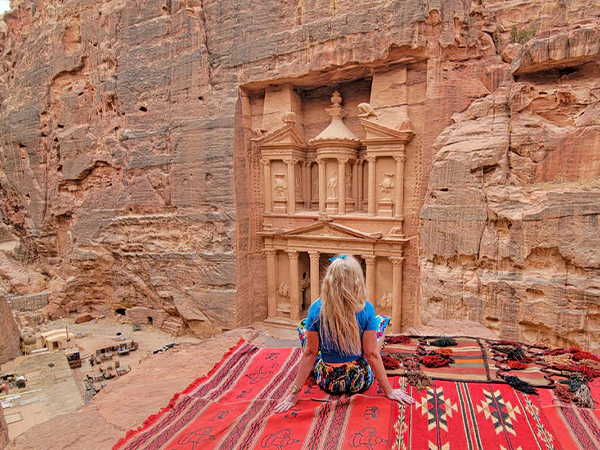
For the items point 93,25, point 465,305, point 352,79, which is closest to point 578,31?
point 352,79

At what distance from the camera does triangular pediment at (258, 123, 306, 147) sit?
447 inches

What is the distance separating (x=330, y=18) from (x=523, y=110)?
549cm

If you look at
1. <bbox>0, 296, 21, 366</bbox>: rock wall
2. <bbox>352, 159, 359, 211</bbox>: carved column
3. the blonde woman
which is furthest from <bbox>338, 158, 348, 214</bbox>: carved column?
<bbox>0, 296, 21, 366</bbox>: rock wall

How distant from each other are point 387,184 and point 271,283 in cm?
498

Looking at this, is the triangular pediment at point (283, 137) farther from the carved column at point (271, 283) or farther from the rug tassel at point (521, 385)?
the rug tassel at point (521, 385)

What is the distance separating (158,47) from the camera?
12.1m

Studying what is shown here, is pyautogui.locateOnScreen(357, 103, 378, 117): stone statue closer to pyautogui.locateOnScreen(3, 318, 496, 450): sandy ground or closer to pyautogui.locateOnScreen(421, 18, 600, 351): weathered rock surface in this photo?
pyautogui.locateOnScreen(421, 18, 600, 351): weathered rock surface

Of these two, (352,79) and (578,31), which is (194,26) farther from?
(578,31)

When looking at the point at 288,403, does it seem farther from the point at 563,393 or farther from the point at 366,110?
the point at 366,110

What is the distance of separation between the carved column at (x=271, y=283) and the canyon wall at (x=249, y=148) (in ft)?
1.16

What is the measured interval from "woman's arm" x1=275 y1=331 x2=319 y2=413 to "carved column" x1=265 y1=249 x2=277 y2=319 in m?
9.46

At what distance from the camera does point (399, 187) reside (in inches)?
404

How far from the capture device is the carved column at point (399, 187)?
10.2 m

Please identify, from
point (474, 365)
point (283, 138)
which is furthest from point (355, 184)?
point (474, 365)
